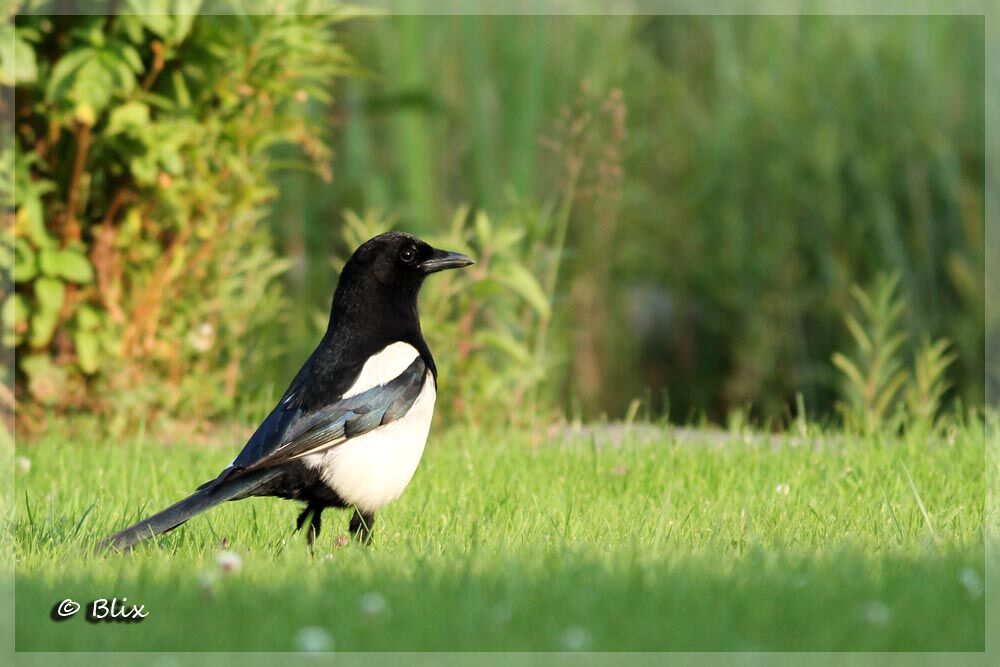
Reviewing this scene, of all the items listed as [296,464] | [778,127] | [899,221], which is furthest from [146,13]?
[899,221]

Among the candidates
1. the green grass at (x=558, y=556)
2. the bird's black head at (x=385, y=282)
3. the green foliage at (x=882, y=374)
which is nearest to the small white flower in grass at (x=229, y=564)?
the green grass at (x=558, y=556)

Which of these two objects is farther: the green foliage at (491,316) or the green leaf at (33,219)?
the green foliage at (491,316)

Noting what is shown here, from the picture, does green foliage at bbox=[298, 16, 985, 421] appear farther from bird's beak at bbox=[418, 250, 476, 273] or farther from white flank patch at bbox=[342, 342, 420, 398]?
white flank patch at bbox=[342, 342, 420, 398]

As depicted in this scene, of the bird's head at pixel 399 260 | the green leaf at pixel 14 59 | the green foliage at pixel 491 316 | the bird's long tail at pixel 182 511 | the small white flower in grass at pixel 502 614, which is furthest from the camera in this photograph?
the green foliage at pixel 491 316

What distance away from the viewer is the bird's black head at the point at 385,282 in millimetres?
4598

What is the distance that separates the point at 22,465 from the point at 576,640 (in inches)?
132

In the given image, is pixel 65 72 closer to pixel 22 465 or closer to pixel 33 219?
pixel 33 219

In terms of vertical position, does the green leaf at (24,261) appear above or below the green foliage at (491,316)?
above

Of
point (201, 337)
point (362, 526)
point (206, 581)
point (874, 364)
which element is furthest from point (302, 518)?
point (874, 364)

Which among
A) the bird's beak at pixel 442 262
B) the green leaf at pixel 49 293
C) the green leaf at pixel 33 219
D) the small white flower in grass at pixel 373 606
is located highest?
the green leaf at pixel 33 219

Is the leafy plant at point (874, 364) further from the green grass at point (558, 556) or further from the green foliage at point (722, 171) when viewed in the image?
the green foliage at point (722, 171)

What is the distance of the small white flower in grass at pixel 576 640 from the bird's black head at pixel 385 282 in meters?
1.72

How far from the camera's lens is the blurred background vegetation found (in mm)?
6395

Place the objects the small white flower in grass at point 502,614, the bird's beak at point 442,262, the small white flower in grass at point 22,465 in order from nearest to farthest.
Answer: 1. the small white flower in grass at point 502,614
2. the bird's beak at point 442,262
3. the small white flower in grass at point 22,465
